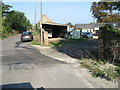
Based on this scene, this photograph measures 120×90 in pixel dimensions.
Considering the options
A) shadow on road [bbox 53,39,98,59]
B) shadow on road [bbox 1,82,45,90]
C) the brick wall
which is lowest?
shadow on road [bbox 1,82,45,90]

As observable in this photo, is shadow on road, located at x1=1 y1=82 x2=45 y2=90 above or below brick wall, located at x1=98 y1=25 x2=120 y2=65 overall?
below

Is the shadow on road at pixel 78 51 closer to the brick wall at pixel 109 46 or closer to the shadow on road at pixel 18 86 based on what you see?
the brick wall at pixel 109 46

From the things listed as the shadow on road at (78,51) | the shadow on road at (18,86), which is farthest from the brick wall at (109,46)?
the shadow on road at (18,86)

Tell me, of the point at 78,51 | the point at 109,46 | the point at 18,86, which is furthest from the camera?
the point at 78,51

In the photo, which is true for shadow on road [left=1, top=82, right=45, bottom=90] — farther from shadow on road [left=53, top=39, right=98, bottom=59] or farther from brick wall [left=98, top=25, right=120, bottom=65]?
shadow on road [left=53, top=39, right=98, bottom=59]

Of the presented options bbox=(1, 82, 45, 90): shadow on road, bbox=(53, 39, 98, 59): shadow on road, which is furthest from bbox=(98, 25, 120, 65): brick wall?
bbox=(1, 82, 45, 90): shadow on road

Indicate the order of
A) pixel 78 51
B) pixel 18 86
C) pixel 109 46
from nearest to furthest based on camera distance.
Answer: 1. pixel 18 86
2. pixel 109 46
3. pixel 78 51

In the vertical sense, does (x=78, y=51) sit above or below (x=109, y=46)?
below

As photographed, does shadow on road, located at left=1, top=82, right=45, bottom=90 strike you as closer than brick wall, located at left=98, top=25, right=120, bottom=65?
Yes

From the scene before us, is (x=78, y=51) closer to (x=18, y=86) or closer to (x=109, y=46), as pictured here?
Answer: (x=109, y=46)

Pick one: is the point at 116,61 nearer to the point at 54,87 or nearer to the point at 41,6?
the point at 54,87

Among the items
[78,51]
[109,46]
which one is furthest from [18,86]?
[78,51]

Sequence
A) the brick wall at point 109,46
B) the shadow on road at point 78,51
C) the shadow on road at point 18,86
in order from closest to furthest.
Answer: the shadow on road at point 18,86
the brick wall at point 109,46
the shadow on road at point 78,51

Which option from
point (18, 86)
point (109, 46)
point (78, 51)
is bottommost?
point (18, 86)
